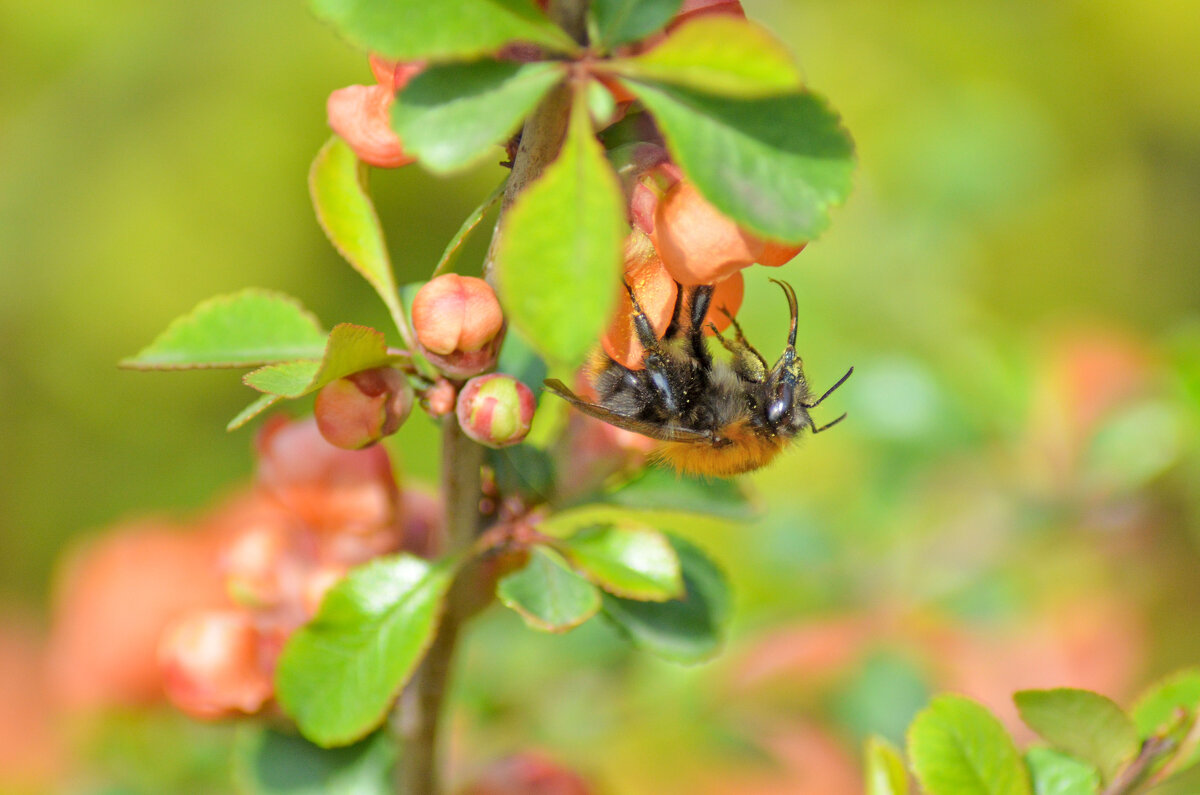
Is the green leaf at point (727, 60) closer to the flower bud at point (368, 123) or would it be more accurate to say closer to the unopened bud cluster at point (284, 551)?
the flower bud at point (368, 123)

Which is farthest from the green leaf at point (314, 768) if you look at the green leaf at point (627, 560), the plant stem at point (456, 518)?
the green leaf at point (627, 560)

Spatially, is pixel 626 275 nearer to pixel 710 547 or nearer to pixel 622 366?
pixel 622 366

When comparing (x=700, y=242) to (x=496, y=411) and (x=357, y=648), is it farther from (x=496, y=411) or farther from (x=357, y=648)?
(x=357, y=648)

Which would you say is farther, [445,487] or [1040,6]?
[1040,6]

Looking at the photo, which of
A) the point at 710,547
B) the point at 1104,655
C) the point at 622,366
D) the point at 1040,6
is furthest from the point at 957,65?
the point at 622,366

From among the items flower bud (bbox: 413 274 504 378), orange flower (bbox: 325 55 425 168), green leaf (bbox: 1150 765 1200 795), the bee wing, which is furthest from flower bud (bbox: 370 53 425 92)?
green leaf (bbox: 1150 765 1200 795)

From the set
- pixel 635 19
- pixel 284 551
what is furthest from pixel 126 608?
pixel 635 19

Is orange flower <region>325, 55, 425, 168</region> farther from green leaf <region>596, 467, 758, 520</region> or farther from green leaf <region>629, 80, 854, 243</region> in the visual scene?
green leaf <region>596, 467, 758, 520</region>
